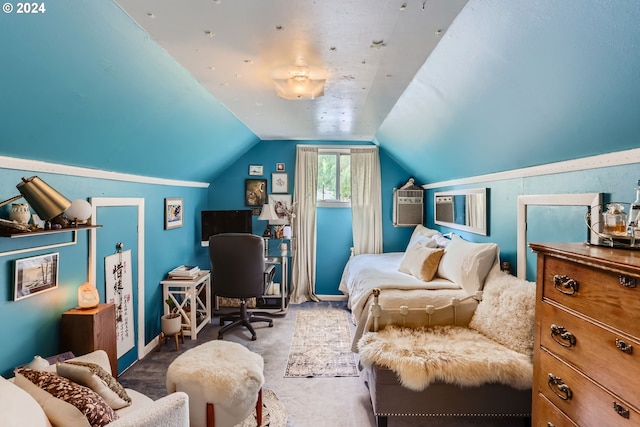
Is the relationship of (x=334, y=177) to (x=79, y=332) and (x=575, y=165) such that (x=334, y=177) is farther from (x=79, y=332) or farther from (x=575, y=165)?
(x=79, y=332)

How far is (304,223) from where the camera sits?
4926 mm

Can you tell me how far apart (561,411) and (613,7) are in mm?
1452

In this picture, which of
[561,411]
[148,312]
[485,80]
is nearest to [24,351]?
[148,312]

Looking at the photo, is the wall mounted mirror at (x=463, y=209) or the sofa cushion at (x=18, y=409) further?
the wall mounted mirror at (x=463, y=209)

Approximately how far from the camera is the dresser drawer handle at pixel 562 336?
1.28 m

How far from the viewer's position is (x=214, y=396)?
1904mm

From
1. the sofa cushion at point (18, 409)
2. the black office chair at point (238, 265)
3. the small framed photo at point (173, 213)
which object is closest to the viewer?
the sofa cushion at point (18, 409)

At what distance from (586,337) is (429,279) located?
202 cm

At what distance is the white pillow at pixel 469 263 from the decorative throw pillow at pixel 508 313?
0.60 feet

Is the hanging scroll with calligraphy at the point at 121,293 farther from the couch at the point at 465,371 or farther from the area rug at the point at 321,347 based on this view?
the couch at the point at 465,371

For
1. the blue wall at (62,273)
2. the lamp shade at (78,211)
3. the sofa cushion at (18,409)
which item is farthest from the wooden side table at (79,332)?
the sofa cushion at (18,409)

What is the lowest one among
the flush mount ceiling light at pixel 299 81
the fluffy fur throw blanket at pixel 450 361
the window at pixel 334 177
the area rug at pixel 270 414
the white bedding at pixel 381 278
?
the area rug at pixel 270 414

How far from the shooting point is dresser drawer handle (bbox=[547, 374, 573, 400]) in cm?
131

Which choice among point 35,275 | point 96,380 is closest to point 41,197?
point 35,275
